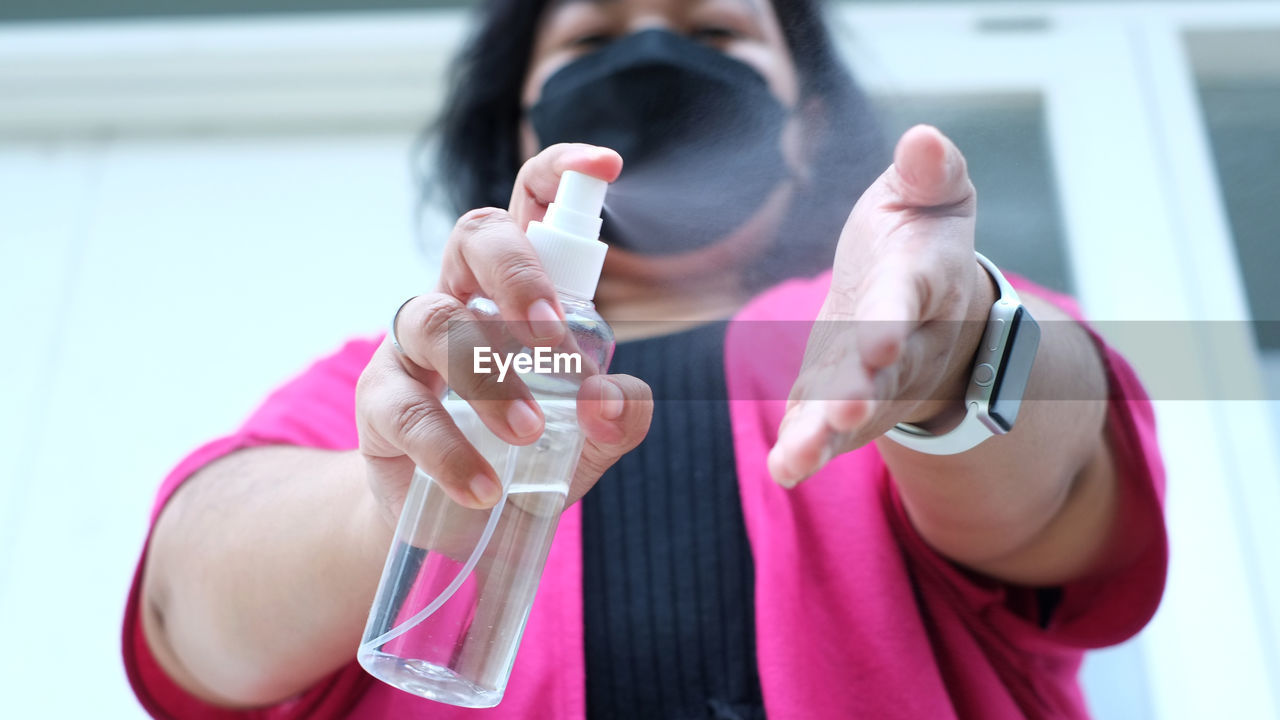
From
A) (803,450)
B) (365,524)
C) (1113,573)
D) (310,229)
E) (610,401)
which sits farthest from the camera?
(310,229)

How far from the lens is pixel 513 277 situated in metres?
0.42

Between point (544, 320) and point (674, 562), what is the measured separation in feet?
1.13

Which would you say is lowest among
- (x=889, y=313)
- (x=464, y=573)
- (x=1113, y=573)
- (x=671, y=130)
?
(x=1113, y=573)

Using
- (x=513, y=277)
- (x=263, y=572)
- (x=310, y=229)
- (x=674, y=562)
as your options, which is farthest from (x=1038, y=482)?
(x=310, y=229)

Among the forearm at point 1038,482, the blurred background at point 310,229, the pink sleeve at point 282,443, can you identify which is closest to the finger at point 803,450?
the forearm at point 1038,482

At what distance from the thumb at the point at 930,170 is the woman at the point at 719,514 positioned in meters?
0.11

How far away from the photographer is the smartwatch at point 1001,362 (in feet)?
1.40

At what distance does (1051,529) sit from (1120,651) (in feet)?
1.37

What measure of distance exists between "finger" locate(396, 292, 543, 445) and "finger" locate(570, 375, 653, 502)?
0.09 feet

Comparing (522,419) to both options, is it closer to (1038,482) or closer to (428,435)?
(428,435)

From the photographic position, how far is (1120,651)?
970 mm

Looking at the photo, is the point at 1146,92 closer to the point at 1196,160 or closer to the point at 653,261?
the point at 1196,160

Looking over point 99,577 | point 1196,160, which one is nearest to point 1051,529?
point 1196,160

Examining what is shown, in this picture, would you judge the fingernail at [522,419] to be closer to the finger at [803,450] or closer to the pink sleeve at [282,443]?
the finger at [803,450]
